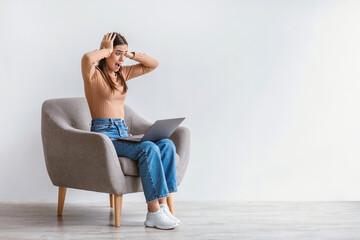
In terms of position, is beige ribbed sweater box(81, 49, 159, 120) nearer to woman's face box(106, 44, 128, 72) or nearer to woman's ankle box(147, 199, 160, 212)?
woman's face box(106, 44, 128, 72)

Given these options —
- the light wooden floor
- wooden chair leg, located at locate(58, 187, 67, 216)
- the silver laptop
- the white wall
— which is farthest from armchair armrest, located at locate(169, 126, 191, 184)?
wooden chair leg, located at locate(58, 187, 67, 216)

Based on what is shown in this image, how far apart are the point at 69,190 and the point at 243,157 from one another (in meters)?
1.30

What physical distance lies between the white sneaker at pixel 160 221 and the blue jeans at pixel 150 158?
0.09 meters

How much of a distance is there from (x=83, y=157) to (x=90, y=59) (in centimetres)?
54

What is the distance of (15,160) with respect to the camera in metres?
3.61

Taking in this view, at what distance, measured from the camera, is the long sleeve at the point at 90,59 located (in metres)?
2.75

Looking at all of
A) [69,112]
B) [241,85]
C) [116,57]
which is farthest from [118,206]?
[241,85]

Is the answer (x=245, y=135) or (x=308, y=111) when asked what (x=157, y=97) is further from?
(x=308, y=111)

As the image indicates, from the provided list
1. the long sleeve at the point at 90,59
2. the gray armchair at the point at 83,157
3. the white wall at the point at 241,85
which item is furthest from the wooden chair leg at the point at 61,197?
the long sleeve at the point at 90,59

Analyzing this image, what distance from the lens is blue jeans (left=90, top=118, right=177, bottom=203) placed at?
2.65 metres

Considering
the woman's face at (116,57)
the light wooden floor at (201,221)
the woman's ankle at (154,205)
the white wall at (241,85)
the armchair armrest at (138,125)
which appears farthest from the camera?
the white wall at (241,85)

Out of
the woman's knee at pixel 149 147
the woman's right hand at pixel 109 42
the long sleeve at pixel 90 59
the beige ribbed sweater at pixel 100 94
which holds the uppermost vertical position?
the woman's right hand at pixel 109 42

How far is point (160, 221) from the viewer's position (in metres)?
2.65

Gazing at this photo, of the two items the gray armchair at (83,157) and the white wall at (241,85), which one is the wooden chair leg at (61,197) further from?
the white wall at (241,85)
